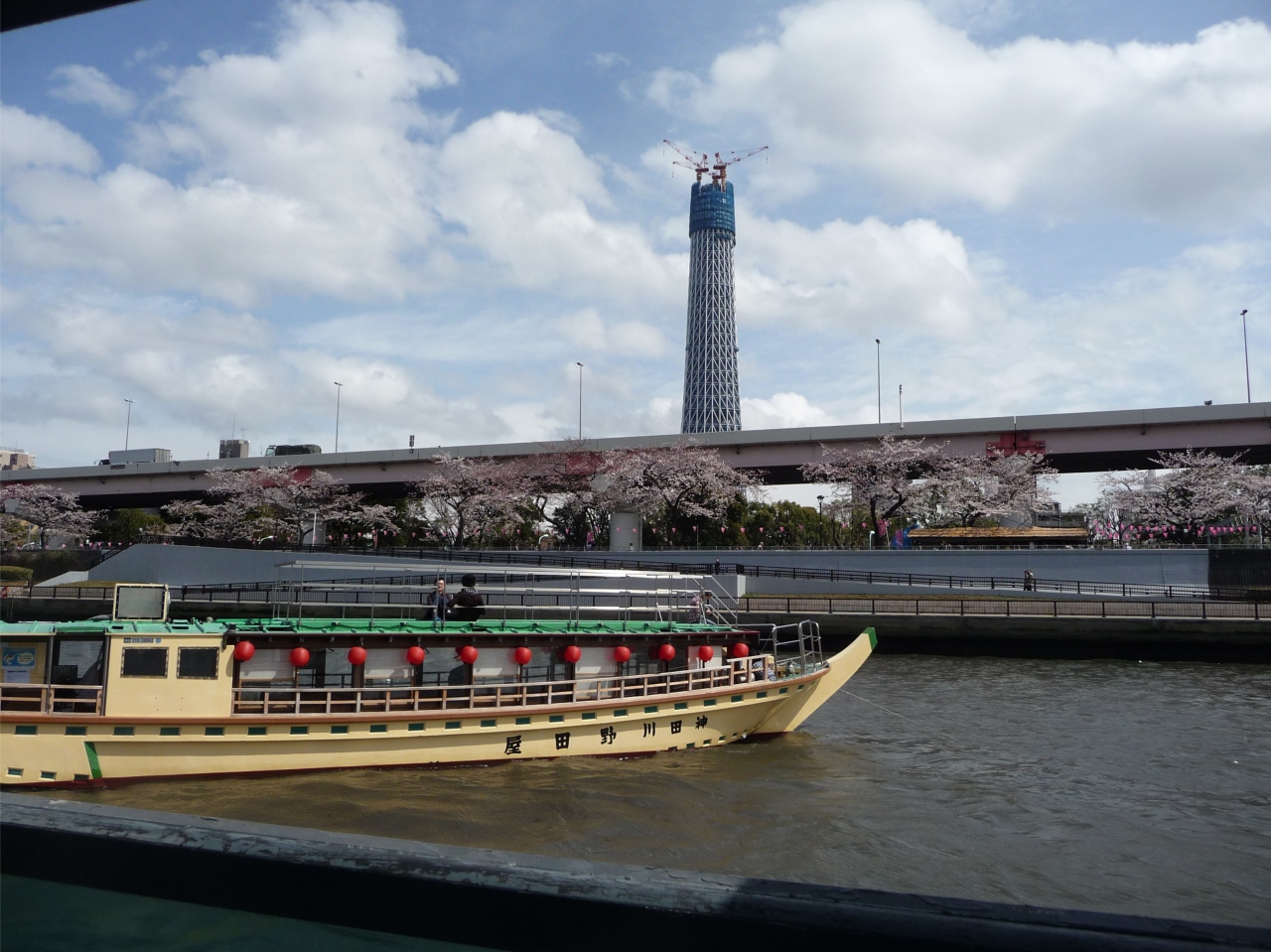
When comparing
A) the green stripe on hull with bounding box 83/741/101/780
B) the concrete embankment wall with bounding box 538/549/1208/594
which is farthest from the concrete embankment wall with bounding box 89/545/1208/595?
the green stripe on hull with bounding box 83/741/101/780

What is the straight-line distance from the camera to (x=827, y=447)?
218 feet

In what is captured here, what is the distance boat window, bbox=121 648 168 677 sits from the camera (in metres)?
15.4

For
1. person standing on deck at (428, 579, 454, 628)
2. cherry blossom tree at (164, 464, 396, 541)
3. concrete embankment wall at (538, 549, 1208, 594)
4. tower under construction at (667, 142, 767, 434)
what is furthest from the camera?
tower under construction at (667, 142, 767, 434)

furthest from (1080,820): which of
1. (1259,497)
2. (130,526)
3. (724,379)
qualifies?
(724,379)

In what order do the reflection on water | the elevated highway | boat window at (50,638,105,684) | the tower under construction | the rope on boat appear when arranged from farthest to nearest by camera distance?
the tower under construction < the elevated highway < the rope on boat < boat window at (50,638,105,684) < the reflection on water

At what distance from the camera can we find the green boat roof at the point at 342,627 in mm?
15727

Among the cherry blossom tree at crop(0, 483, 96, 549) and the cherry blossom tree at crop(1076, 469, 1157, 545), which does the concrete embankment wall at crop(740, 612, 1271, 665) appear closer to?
the cherry blossom tree at crop(1076, 469, 1157, 545)

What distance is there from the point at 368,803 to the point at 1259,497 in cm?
6202

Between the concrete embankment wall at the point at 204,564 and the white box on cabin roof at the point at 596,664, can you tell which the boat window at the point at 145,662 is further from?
the concrete embankment wall at the point at 204,564

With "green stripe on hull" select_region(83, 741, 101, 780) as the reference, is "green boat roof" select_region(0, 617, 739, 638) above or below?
→ above

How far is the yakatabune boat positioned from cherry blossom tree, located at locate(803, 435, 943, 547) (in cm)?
4369

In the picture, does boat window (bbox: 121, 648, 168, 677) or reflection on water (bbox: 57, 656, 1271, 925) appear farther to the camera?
boat window (bbox: 121, 648, 168, 677)

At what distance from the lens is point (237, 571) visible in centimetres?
5850

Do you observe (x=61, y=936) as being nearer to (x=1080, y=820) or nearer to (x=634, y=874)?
(x=634, y=874)
